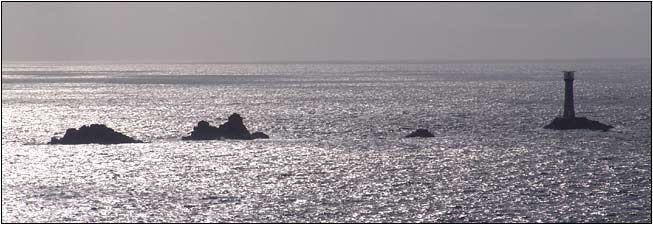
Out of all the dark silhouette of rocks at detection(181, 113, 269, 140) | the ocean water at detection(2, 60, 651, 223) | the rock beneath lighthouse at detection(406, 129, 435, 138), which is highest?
the dark silhouette of rocks at detection(181, 113, 269, 140)

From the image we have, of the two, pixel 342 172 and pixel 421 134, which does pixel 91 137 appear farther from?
pixel 421 134

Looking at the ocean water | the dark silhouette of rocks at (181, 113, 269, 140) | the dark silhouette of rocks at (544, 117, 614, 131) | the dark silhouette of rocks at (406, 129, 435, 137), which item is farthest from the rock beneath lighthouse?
the dark silhouette of rocks at (181, 113, 269, 140)

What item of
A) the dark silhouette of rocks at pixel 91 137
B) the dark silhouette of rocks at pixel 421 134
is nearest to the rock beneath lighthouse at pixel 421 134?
the dark silhouette of rocks at pixel 421 134

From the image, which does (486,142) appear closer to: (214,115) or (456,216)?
(456,216)

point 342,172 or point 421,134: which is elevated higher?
point 421,134

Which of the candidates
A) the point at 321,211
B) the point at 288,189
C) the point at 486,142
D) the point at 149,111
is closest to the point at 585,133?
the point at 486,142

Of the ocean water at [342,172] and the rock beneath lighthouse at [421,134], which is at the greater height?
the rock beneath lighthouse at [421,134]

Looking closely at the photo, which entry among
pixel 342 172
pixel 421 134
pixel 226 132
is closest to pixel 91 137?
pixel 226 132

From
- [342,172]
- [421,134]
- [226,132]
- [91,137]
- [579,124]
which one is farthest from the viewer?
[579,124]

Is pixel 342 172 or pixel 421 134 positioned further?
pixel 421 134

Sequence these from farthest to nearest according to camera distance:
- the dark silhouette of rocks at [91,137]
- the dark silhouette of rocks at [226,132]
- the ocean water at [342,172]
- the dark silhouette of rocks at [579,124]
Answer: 1. the dark silhouette of rocks at [579,124]
2. the dark silhouette of rocks at [226,132]
3. the dark silhouette of rocks at [91,137]
4. the ocean water at [342,172]

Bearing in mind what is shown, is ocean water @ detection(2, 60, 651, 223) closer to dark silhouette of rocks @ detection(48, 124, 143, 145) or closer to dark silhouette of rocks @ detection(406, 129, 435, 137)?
dark silhouette of rocks @ detection(406, 129, 435, 137)

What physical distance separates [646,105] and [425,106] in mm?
26423

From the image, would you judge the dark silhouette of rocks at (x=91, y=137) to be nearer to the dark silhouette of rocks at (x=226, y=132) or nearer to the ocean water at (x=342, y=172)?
the ocean water at (x=342, y=172)
